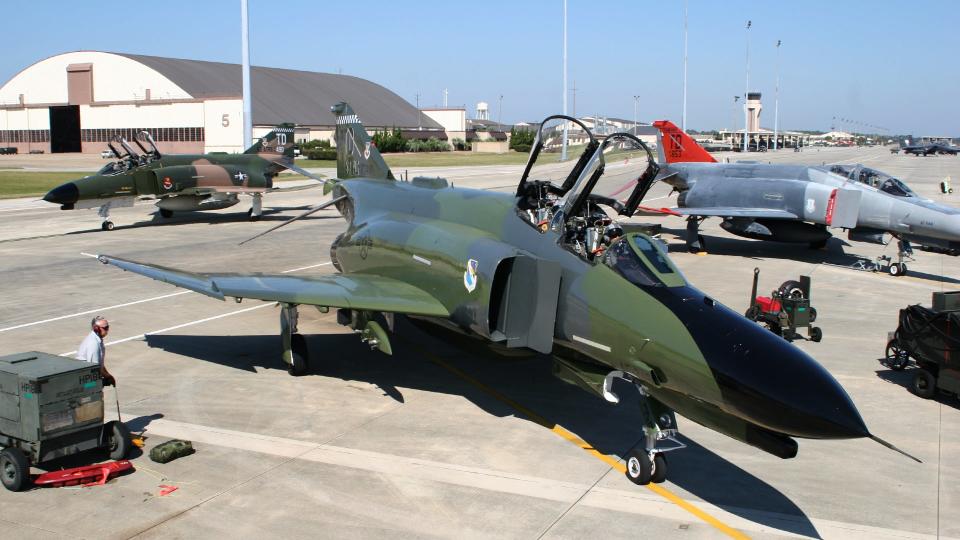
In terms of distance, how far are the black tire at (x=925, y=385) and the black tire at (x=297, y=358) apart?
28.7 ft

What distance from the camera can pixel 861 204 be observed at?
21516 mm

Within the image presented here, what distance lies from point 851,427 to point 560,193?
4.94 metres

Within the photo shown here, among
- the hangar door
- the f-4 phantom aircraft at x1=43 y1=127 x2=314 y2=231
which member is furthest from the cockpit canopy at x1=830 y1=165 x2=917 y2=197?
the hangar door

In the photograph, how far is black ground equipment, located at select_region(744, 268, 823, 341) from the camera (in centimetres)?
1373

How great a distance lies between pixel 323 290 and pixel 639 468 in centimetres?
514

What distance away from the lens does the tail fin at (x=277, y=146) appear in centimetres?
3291

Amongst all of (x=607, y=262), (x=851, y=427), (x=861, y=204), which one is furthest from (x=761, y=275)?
(x=851, y=427)

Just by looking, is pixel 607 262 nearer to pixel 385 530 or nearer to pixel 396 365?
pixel 385 530

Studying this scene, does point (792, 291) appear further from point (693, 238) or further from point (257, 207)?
point (257, 207)

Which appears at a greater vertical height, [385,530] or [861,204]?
[861,204]

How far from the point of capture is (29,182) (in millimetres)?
47312

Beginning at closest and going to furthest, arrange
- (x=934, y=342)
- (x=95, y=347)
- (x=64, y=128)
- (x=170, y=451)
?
1. (x=170, y=451)
2. (x=95, y=347)
3. (x=934, y=342)
4. (x=64, y=128)

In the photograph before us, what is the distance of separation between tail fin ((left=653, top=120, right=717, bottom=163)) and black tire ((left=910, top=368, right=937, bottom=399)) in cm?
1728

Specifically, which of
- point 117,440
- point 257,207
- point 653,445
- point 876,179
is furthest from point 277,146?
point 653,445
